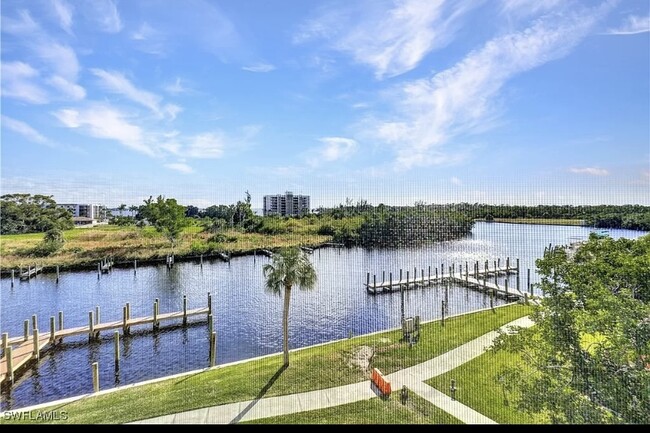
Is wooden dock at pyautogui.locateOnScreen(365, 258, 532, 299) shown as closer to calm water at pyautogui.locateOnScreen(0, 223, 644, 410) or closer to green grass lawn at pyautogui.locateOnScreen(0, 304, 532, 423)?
calm water at pyautogui.locateOnScreen(0, 223, 644, 410)

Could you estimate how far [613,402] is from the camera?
197cm

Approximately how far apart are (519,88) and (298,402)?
3.55 m

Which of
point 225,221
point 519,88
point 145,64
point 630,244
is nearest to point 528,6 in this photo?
point 519,88

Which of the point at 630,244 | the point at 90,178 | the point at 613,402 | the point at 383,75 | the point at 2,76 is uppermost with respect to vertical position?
the point at 383,75

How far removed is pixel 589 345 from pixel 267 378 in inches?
129

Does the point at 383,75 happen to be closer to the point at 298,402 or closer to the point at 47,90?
the point at 47,90

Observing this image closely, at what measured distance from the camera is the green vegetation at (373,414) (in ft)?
8.56

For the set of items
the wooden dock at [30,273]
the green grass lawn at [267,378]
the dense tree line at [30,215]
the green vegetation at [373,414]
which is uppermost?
the dense tree line at [30,215]

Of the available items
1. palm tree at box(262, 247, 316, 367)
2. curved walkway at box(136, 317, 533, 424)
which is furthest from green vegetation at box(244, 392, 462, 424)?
palm tree at box(262, 247, 316, 367)

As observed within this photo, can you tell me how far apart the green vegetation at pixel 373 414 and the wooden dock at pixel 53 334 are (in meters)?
4.35

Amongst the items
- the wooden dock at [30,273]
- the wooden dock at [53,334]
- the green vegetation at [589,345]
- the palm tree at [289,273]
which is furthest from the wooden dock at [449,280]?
the wooden dock at [30,273]

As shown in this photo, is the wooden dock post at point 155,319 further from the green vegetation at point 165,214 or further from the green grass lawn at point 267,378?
the green grass lawn at point 267,378

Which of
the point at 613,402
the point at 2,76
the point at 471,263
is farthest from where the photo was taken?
the point at 471,263

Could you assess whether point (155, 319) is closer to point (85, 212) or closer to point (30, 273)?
point (85, 212)
